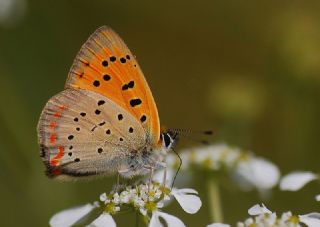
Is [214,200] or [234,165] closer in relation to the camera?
[214,200]

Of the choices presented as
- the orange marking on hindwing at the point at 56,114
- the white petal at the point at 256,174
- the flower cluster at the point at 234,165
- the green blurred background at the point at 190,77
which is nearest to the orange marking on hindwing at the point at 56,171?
the orange marking on hindwing at the point at 56,114

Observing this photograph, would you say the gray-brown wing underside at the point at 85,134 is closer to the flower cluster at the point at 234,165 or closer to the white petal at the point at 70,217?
the white petal at the point at 70,217

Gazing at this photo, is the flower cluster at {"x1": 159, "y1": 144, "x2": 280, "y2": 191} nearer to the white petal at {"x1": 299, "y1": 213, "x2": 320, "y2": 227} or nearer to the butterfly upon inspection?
the butterfly

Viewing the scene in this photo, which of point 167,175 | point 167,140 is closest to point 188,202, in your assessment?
point 167,140

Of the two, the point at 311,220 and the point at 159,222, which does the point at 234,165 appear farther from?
the point at 311,220

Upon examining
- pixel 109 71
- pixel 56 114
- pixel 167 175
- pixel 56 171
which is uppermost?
pixel 109 71

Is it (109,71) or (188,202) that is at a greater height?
(109,71)

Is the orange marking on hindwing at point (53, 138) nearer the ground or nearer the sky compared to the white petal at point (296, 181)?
nearer the sky
